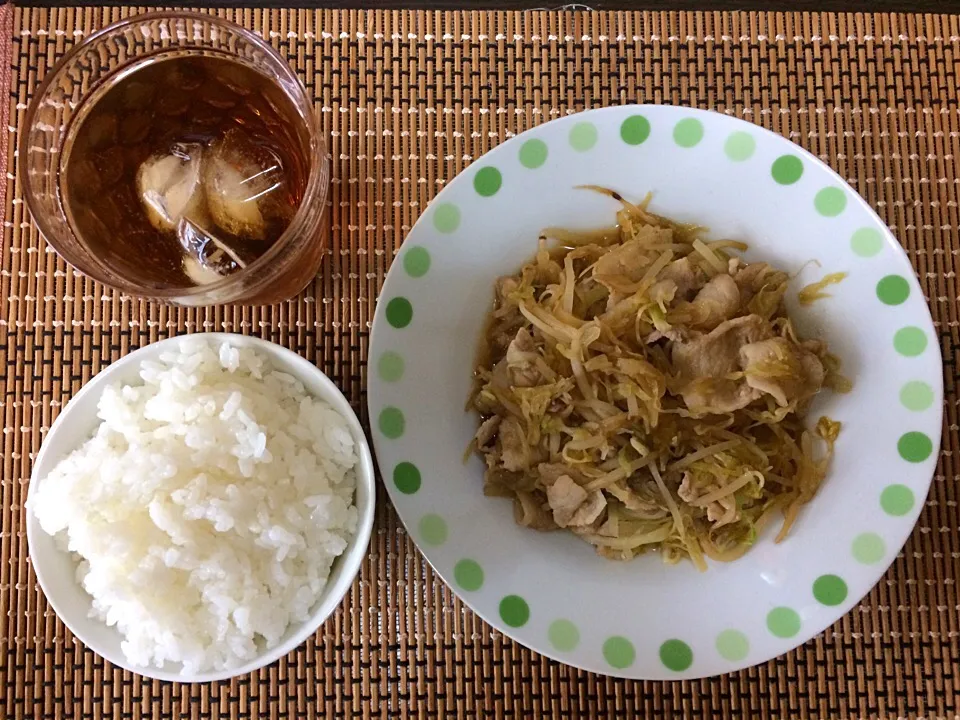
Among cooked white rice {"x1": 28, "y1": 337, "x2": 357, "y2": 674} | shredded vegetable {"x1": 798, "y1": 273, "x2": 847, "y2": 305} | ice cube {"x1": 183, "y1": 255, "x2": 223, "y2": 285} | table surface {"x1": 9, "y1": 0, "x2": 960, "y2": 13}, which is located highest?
table surface {"x1": 9, "y1": 0, "x2": 960, "y2": 13}

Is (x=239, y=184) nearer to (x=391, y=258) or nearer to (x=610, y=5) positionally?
(x=391, y=258)

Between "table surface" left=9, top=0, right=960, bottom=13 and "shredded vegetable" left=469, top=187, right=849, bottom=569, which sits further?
"table surface" left=9, top=0, right=960, bottom=13

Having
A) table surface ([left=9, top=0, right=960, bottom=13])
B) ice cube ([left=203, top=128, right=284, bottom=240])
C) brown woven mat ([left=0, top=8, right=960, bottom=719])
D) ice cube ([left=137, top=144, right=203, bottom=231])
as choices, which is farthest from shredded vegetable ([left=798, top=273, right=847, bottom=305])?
ice cube ([left=137, top=144, right=203, bottom=231])

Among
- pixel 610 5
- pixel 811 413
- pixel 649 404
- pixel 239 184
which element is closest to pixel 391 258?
pixel 239 184

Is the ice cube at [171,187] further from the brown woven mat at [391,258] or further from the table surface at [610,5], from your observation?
the table surface at [610,5]

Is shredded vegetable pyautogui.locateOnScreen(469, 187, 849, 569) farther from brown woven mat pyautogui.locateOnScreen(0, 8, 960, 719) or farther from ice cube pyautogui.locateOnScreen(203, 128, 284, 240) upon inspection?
ice cube pyautogui.locateOnScreen(203, 128, 284, 240)

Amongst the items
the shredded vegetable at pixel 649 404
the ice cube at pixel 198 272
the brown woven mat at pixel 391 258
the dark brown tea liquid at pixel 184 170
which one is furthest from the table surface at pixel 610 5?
the ice cube at pixel 198 272

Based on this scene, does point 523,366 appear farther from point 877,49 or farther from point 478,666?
point 877,49

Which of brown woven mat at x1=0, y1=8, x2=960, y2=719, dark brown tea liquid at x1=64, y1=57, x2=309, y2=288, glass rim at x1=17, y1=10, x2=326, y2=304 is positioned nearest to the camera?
glass rim at x1=17, y1=10, x2=326, y2=304

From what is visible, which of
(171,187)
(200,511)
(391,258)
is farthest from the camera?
(391,258)
